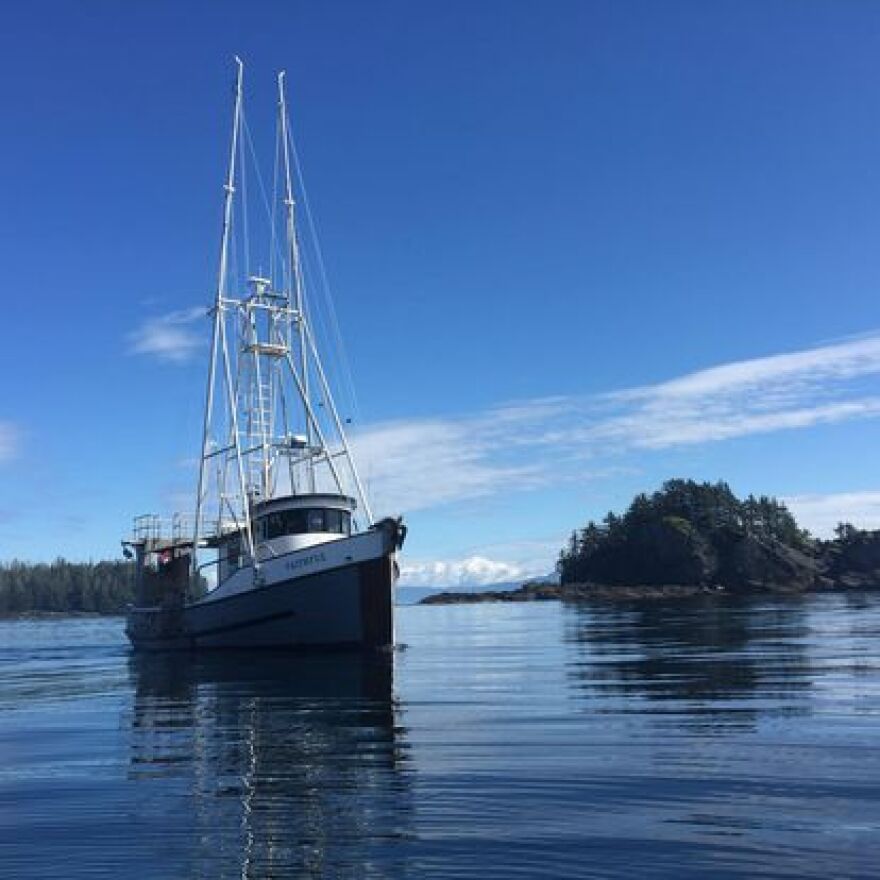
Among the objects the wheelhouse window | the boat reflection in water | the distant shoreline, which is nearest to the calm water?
the boat reflection in water

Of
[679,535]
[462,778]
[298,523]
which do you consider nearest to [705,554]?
[679,535]

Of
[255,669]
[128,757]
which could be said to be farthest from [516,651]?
[128,757]

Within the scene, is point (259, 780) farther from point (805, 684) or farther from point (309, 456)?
point (309, 456)

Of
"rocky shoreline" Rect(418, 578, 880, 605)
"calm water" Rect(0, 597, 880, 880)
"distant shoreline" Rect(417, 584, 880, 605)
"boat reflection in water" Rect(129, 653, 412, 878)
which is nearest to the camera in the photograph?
"calm water" Rect(0, 597, 880, 880)

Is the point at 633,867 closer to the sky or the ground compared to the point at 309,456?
closer to the ground

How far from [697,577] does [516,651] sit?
5522 inches

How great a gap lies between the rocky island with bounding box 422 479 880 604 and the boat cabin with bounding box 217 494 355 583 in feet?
387

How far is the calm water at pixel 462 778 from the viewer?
905 cm

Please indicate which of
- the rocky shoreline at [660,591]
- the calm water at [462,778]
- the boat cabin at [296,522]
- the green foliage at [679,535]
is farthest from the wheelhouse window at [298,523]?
the green foliage at [679,535]

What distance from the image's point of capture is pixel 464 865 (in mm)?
8750

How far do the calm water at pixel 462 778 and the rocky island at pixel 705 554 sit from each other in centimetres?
13594

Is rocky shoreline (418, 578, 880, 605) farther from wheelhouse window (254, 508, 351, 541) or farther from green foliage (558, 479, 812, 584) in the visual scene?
wheelhouse window (254, 508, 351, 541)

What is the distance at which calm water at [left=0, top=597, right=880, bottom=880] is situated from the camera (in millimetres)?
9055

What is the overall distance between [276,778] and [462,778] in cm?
261
